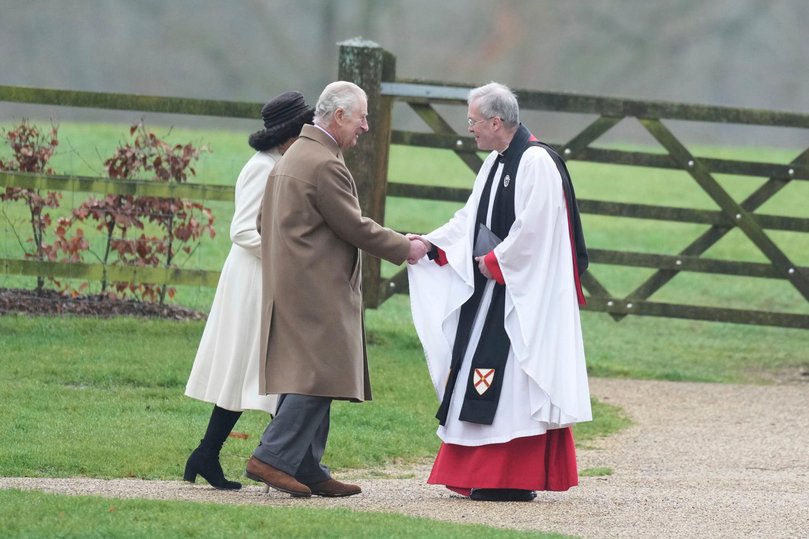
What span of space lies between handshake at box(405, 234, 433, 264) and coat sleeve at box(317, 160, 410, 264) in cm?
31

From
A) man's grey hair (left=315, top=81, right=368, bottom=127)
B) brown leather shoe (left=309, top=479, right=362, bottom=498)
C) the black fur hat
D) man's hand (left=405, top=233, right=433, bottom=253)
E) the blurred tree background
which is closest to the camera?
man's grey hair (left=315, top=81, right=368, bottom=127)

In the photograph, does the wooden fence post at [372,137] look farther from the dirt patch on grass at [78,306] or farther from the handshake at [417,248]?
the handshake at [417,248]

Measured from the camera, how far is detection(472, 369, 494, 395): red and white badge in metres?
6.11

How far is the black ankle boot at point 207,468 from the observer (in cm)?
601

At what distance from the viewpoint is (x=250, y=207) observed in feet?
19.9

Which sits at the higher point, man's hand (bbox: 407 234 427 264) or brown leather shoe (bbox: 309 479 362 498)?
man's hand (bbox: 407 234 427 264)

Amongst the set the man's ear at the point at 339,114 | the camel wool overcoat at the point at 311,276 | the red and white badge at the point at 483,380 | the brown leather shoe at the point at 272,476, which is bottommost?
the brown leather shoe at the point at 272,476

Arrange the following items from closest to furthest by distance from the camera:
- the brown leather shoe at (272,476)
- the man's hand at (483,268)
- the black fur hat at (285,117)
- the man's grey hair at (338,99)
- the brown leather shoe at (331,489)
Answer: the brown leather shoe at (272,476)
the man's grey hair at (338,99)
the brown leather shoe at (331,489)
the black fur hat at (285,117)
the man's hand at (483,268)

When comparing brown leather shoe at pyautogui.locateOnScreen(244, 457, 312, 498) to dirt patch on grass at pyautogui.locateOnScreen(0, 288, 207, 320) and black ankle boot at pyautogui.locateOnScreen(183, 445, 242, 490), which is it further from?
dirt patch on grass at pyautogui.locateOnScreen(0, 288, 207, 320)

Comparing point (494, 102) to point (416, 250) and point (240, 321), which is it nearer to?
point (416, 250)

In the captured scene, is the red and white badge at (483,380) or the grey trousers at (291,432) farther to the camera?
the red and white badge at (483,380)

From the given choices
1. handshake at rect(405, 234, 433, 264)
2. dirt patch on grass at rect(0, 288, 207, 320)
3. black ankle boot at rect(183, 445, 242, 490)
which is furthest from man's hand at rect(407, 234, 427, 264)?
dirt patch on grass at rect(0, 288, 207, 320)

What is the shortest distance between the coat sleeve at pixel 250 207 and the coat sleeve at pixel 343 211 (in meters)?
0.42

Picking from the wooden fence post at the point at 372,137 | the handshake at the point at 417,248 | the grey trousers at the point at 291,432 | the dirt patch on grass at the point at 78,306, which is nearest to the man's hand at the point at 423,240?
the handshake at the point at 417,248
